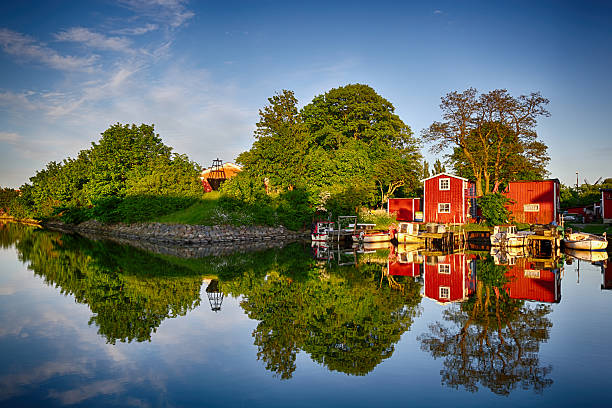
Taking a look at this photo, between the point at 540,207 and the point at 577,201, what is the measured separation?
33.3 metres

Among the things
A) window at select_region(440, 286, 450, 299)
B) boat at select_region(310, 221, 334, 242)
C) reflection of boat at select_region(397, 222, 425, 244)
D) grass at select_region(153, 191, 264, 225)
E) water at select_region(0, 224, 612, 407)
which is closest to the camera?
water at select_region(0, 224, 612, 407)

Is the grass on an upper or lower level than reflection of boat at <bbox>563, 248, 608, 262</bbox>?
upper

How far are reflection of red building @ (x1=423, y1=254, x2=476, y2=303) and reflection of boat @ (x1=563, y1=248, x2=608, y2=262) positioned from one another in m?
7.78

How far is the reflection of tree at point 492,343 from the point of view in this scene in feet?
28.0

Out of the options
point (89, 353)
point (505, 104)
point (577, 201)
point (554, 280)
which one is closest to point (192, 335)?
point (89, 353)

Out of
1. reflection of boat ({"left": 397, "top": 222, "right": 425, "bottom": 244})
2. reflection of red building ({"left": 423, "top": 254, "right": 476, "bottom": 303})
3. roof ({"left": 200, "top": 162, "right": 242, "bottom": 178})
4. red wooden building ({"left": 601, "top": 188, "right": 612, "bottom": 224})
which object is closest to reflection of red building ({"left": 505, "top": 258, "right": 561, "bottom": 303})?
reflection of red building ({"left": 423, "top": 254, "right": 476, "bottom": 303})

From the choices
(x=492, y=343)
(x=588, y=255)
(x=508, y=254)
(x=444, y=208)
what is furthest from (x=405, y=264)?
(x=444, y=208)

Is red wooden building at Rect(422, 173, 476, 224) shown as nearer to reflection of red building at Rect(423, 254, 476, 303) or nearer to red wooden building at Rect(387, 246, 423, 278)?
red wooden building at Rect(387, 246, 423, 278)

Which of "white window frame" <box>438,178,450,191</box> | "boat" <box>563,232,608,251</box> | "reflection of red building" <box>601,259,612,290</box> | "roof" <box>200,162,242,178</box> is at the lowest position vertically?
"reflection of red building" <box>601,259,612,290</box>

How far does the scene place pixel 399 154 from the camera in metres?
53.7

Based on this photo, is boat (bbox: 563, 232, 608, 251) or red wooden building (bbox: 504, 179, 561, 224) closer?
boat (bbox: 563, 232, 608, 251)

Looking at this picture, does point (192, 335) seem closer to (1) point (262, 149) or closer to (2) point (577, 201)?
(1) point (262, 149)

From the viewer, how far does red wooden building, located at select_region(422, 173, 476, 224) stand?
142 ft

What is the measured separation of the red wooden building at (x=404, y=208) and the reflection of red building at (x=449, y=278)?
21.4 metres
